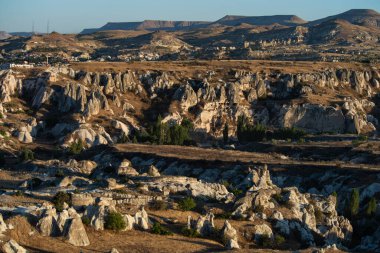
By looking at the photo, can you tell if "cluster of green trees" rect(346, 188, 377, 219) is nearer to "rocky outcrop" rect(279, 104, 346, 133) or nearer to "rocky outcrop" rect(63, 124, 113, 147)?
"rocky outcrop" rect(63, 124, 113, 147)

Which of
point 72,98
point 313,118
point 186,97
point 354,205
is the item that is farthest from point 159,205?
point 313,118

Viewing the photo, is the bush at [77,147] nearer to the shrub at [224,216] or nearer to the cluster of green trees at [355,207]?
the cluster of green trees at [355,207]

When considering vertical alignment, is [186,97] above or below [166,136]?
above

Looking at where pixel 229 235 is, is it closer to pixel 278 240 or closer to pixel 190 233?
pixel 190 233

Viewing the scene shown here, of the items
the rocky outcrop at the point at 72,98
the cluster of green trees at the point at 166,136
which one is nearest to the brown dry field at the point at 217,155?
the cluster of green trees at the point at 166,136

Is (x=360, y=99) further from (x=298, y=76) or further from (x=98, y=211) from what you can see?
(x=98, y=211)

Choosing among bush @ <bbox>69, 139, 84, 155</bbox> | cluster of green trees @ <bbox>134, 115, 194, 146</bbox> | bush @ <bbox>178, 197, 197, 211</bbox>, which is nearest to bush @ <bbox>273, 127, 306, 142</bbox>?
cluster of green trees @ <bbox>134, 115, 194, 146</bbox>
